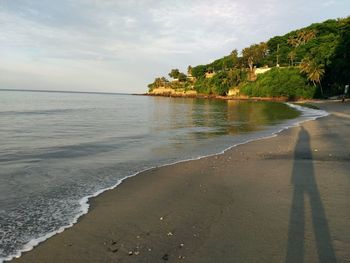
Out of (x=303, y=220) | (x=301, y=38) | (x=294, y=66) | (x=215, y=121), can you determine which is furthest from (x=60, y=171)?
(x=301, y=38)

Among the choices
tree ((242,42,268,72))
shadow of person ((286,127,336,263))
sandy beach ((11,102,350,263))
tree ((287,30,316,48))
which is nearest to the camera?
shadow of person ((286,127,336,263))

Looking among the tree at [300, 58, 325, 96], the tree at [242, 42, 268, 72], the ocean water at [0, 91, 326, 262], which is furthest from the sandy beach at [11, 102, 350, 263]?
the tree at [242, 42, 268, 72]

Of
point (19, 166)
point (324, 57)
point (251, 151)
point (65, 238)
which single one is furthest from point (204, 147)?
point (324, 57)

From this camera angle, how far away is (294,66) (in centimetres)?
11300

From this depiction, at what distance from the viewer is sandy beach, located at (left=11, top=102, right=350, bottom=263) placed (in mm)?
4961

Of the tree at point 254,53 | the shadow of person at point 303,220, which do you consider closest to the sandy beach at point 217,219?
the shadow of person at point 303,220

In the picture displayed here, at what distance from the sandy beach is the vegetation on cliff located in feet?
284

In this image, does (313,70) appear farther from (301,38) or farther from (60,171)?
(60,171)

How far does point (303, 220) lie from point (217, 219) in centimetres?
152

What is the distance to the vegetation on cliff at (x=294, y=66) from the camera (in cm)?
8794

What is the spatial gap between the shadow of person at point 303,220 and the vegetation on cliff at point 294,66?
85.9 metres

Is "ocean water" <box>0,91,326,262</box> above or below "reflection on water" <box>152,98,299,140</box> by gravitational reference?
above

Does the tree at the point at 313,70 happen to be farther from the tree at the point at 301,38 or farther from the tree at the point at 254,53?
the tree at the point at 254,53

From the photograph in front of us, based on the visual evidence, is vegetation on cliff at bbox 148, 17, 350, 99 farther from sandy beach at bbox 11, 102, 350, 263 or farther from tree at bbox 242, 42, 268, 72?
sandy beach at bbox 11, 102, 350, 263
